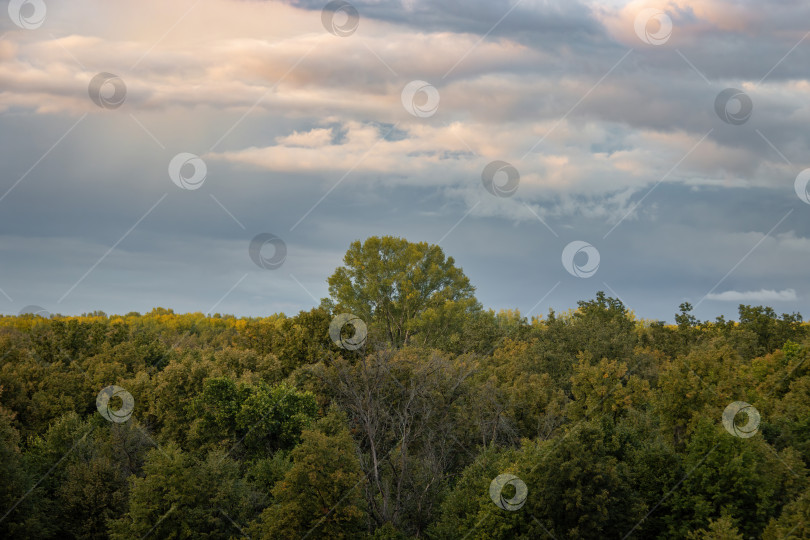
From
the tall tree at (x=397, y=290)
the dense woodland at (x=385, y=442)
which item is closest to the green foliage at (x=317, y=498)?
the dense woodland at (x=385, y=442)

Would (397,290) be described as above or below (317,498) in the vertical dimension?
above

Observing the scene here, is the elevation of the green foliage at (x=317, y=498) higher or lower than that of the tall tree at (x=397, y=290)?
lower

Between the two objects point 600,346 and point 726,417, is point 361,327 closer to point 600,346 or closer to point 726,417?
point 600,346

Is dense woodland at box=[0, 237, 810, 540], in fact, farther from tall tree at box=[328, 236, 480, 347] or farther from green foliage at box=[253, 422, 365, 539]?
tall tree at box=[328, 236, 480, 347]

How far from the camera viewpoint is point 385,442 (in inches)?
2044

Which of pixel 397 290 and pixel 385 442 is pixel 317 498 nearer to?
pixel 385 442

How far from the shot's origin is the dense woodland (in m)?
42.6

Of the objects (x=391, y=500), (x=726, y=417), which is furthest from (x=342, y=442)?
(x=726, y=417)

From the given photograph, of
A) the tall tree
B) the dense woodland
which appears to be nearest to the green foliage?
the dense woodland

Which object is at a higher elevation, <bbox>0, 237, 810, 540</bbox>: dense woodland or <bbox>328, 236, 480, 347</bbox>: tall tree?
<bbox>328, 236, 480, 347</bbox>: tall tree

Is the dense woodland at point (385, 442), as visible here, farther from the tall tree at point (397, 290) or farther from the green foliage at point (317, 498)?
the tall tree at point (397, 290)

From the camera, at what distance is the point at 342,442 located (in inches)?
1722

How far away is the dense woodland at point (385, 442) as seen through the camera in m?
42.6

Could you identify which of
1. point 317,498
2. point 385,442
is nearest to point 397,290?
point 385,442
